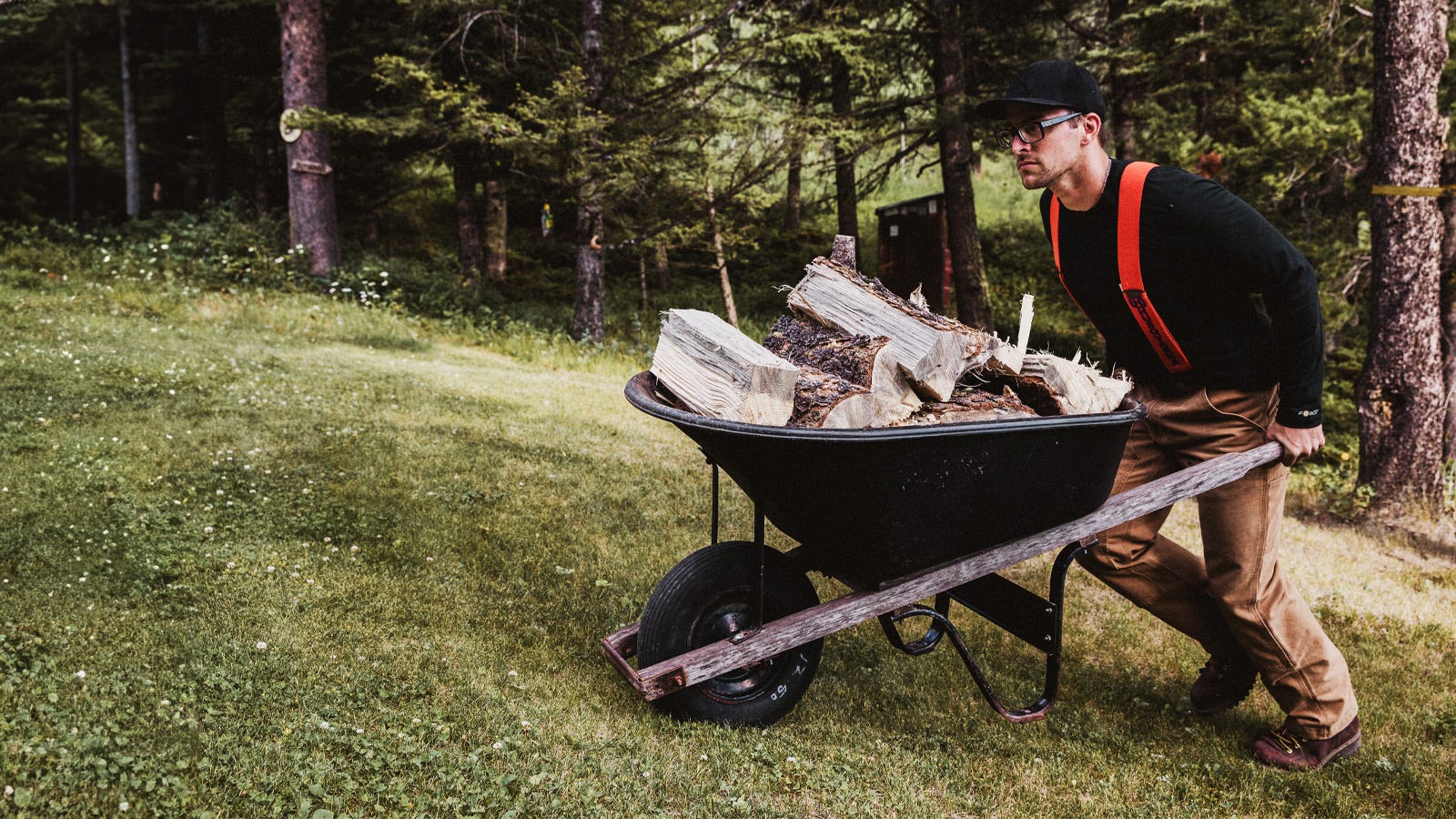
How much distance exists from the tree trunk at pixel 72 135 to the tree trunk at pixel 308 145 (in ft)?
43.5

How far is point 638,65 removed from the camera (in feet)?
37.0

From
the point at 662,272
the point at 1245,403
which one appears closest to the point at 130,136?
the point at 662,272

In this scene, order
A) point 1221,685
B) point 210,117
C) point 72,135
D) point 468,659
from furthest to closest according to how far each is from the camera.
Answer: point 72,135, point 210,117, point 1221,685, point 468,659

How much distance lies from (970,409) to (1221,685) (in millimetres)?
1617

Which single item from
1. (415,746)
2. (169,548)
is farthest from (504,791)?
(169,548)

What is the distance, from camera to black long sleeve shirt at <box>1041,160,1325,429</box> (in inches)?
100

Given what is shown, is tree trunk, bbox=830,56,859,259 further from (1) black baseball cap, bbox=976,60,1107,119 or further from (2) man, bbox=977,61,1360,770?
(1) black baseball cap, bbox=976,60,1107,119

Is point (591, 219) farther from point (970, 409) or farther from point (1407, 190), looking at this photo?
point (970, 409)

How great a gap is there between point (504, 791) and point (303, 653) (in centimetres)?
103

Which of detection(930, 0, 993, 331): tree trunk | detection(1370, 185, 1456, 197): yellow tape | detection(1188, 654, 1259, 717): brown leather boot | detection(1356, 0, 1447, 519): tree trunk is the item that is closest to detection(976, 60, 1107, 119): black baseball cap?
detection(1188, 654, 1259, 717): brown leather boot

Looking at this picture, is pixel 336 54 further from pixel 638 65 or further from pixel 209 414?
pixel 209 414

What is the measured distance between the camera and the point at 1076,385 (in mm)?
2607

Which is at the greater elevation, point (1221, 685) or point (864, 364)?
point (864, 364)

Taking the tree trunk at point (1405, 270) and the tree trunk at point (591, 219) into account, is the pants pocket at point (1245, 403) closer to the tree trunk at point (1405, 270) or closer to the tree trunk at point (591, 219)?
the tree trunk at point (1405, 270)
